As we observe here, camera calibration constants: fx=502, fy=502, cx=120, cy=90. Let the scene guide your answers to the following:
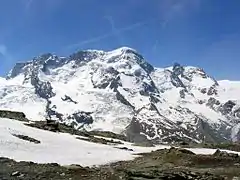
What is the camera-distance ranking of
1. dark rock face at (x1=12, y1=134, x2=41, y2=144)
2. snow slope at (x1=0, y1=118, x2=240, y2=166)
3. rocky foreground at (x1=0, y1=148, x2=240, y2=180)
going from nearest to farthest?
rocky foreground at (x1=0, y1=148, x2=240, y2=180) < snow slope at (x1=0, y1=118, x2=240, y2=166) < dark rock face at (x1=12, y1=134, x2=41, y2=144)

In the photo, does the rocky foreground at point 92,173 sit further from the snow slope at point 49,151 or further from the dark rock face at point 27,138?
the dark rock face at point 27,138

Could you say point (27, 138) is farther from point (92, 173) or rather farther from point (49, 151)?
point (92, 173)

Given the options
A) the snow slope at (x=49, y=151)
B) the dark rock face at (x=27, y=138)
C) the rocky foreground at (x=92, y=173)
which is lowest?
the rocky foreground at (x=92, y=173)

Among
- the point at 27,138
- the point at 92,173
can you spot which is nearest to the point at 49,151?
the point at 27,138

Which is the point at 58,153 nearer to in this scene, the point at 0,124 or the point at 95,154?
the point at 95,154

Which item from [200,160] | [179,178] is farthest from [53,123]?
[179,178]

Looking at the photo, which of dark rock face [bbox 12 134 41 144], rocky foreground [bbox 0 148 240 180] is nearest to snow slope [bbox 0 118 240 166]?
dark rock face [bbox 12 134 41 144]

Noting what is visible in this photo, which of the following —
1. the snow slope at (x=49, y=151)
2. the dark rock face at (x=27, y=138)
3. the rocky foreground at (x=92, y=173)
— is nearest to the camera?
the rocky foreground at (x=92, y=173)

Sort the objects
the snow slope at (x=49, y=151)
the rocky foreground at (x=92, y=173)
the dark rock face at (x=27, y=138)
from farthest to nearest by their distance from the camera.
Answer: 1. the dark rock face at (x=27, y=138)
2. the snow slope at (x=49, y=151)
3. the rocky foreground at (x=92, y=173)

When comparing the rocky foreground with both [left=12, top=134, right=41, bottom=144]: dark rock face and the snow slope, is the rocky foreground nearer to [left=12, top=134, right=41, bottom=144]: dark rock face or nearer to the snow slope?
the snow slope

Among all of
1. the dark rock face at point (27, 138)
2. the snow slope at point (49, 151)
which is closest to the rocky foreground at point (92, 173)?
the snow slope at point (49, 151)

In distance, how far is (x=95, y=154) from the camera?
2185 inches

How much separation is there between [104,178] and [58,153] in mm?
19001

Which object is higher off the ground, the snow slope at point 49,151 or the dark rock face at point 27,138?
the dark rock face at point 27,138
